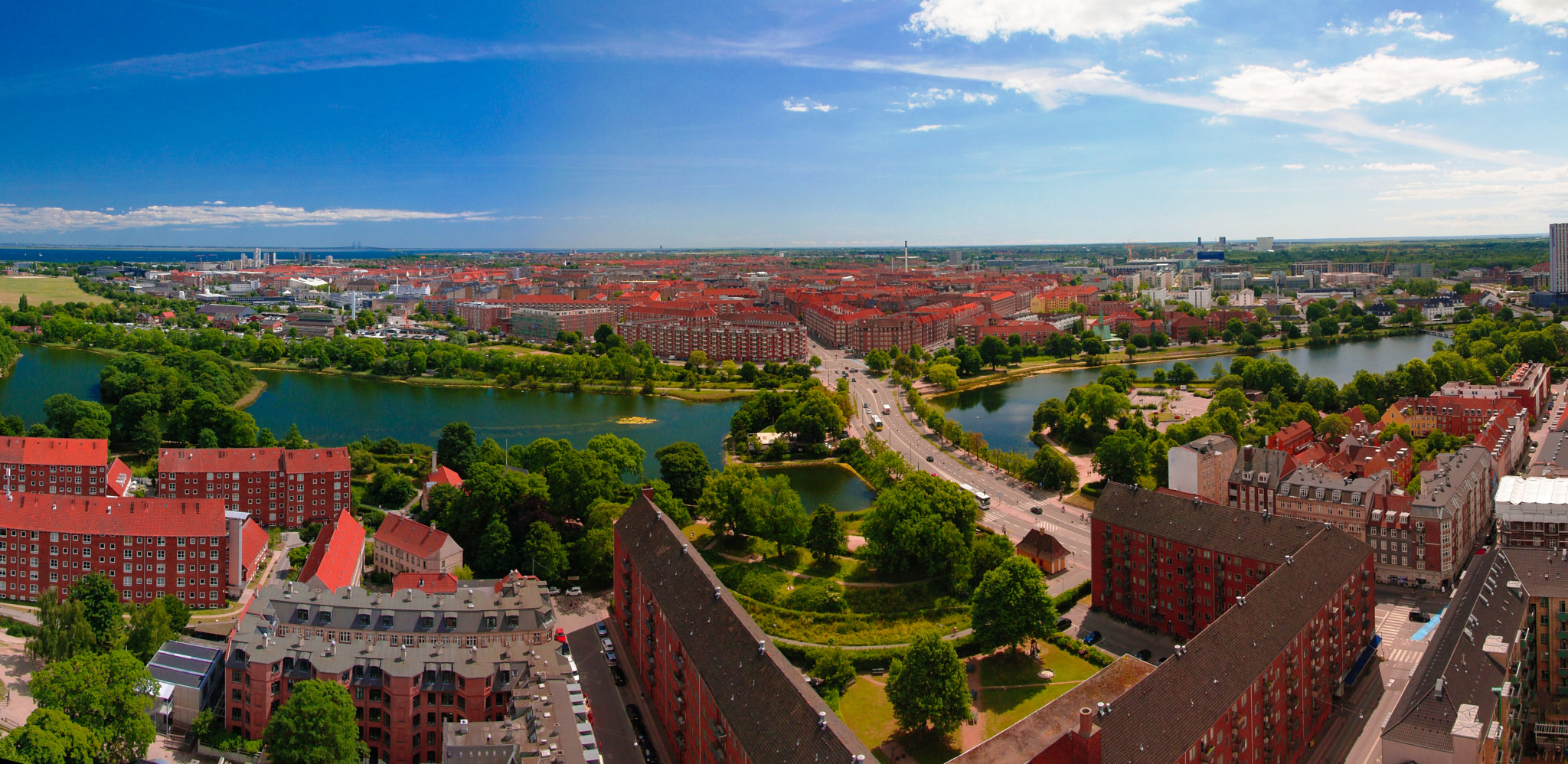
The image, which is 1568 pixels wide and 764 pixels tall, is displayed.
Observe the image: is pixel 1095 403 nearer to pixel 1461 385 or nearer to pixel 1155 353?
pixel 1461 385

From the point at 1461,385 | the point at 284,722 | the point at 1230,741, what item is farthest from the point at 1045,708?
the point at 1461,385

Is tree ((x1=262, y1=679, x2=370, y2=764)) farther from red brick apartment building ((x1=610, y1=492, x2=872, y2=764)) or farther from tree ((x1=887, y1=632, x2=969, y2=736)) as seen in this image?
tree ((x1=887, y1=632, x2=969, y2=736))

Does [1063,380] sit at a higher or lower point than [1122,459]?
higher

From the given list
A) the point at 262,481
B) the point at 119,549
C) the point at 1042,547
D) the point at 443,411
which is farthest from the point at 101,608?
the point at 443,411

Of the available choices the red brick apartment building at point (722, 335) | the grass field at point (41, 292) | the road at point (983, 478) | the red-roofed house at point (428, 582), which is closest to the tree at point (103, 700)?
the red-roofed house at point (428, 582)

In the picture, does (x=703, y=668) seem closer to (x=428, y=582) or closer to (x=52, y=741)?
(x=428, y=582)

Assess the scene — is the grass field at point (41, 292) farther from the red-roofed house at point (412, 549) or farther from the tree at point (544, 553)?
the tree at point (544, 553)
